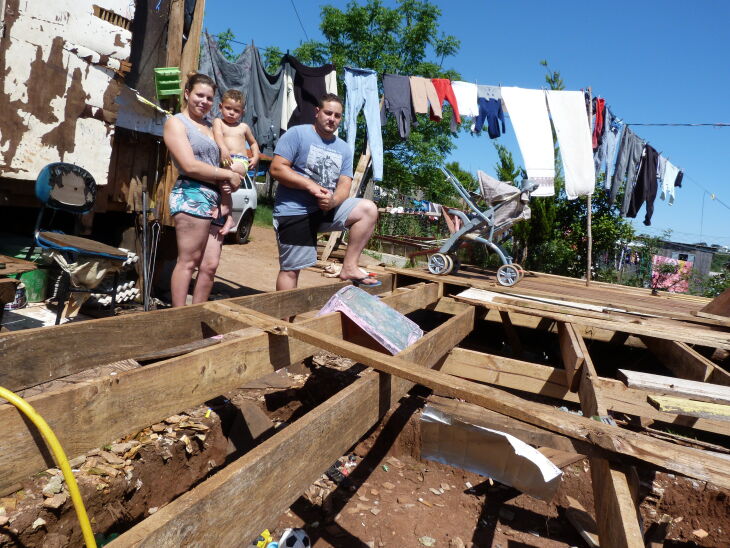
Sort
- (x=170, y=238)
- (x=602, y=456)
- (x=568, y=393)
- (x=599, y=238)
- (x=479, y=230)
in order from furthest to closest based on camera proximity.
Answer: (x=599, y=238)
(x=479, y=230)
(x=170, y=238)
(x=568, y=393)
(x=602, y=456)

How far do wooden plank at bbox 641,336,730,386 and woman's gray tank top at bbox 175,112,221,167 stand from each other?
3374 millimetres

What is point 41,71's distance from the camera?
Answer: 399 cm

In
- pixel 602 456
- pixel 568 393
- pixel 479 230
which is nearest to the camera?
pixel 602 456

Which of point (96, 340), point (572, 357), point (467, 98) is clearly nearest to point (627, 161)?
point (467, 98)

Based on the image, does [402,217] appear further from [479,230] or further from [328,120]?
[328,120]

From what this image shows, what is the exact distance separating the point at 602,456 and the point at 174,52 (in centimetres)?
543

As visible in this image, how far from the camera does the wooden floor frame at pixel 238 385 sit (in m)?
1.06

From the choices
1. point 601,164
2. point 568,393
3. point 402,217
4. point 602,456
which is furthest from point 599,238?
point 602,456

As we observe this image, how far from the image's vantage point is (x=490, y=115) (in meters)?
8.20

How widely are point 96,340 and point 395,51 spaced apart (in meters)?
25.9

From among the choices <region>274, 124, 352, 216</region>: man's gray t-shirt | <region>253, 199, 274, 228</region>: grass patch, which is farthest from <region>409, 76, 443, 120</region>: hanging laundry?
<region>253, 199, 274, 228</region>: grass patch

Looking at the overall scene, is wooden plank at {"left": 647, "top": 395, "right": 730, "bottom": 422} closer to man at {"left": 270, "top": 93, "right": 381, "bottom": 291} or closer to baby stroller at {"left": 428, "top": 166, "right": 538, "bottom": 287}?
man at {"left": 270, "top": 93, "right": 381, "bottom": 291}

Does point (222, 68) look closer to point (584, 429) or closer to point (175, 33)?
point (175, 33)

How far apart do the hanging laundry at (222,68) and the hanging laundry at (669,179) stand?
9316 millimetres
